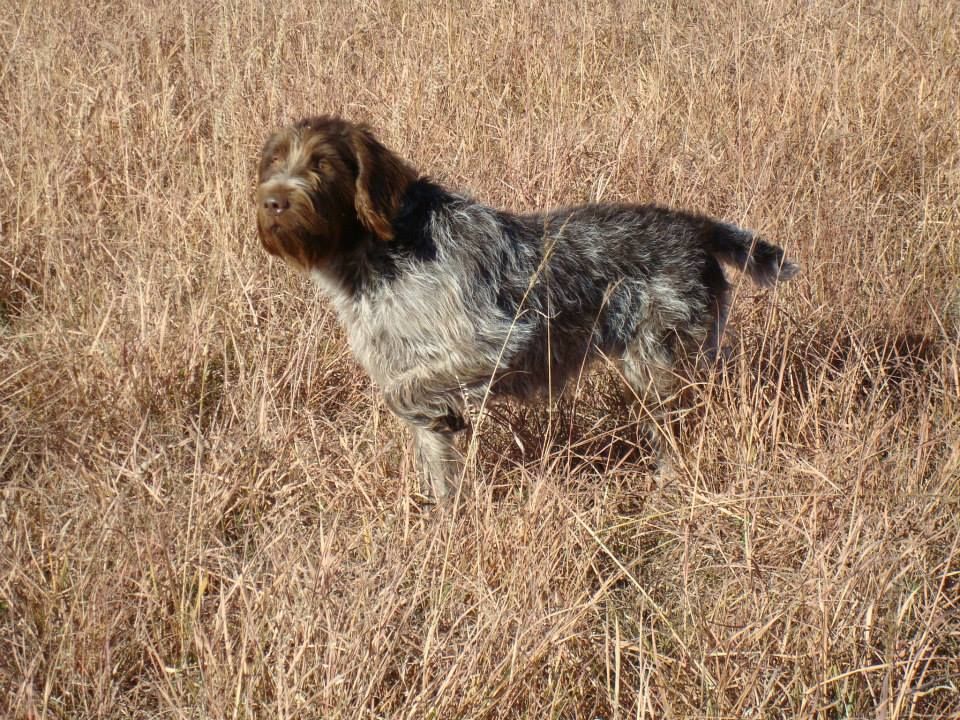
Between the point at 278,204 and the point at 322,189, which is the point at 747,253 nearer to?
the point at 322,189

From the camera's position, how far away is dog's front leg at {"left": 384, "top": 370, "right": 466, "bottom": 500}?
3.86 meters

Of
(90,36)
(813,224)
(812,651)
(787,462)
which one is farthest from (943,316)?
(90,36)

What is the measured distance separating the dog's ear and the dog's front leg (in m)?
0.54

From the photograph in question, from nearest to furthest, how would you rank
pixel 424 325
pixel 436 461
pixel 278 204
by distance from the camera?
pixel 278 204 < pixel 424 325 < pixel 436 461

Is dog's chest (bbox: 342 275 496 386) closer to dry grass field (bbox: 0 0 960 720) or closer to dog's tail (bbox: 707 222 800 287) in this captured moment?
dry grass field (bbox: 0 0 960 720)

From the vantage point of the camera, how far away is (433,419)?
12.9 ft

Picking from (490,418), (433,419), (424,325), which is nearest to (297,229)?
(424,325)

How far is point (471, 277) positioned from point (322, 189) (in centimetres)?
65

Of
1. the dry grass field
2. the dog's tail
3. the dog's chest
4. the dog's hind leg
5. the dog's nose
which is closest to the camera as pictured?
the dry grass field

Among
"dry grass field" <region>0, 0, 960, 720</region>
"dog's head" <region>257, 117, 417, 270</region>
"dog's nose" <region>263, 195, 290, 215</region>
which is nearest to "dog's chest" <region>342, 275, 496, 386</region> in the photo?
"dog's head" <region>257, 117, 417, 270</region>

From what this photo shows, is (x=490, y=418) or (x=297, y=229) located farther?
(x=490, y=418)

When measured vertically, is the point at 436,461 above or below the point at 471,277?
below

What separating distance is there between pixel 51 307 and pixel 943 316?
403 cm

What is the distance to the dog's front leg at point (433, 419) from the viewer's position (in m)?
3.86
